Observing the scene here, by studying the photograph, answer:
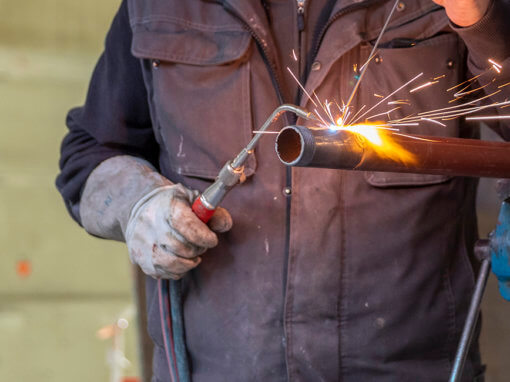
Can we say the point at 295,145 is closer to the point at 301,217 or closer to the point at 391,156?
the point at 391,156

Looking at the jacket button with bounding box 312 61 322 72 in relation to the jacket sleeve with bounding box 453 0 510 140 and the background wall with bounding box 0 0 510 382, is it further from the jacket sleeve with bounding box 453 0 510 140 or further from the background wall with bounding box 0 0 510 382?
the background wall with bounding box 0 0 510 382

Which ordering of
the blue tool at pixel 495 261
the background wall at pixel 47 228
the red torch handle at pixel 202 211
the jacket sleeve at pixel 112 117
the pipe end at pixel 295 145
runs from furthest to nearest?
the background wall at pixel 47 228 < the jacket sleeve at pixel 112 117 < the red torch handle at pixel 202 211 < the blue tool at pixel 495 261 < the pipe end at pixel 295 145

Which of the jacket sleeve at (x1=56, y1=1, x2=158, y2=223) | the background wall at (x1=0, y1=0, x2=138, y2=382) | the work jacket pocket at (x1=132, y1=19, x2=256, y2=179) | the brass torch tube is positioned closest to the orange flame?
the brass torch tube

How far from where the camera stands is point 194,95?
49.3 inches

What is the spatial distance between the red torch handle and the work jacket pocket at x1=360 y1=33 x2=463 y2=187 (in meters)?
0.30

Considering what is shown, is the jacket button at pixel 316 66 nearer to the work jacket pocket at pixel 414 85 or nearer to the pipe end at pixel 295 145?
the work jacket pocket at pixel 414 85

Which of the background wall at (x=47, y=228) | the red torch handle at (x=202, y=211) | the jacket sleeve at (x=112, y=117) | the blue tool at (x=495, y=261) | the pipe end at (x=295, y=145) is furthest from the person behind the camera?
the background wall at (x=47, y=228)

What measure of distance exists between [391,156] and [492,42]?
0.37 m

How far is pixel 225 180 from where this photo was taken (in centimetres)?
107

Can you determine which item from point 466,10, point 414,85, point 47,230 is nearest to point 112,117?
point 414,85

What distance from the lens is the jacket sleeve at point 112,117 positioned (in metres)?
1.38

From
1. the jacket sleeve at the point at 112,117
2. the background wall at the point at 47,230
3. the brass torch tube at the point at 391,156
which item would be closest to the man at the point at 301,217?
the jacket sleeve at the point at 112,117

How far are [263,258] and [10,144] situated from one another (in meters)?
1.46

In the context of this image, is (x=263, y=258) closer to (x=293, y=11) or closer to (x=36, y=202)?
(x=293, y=11)
